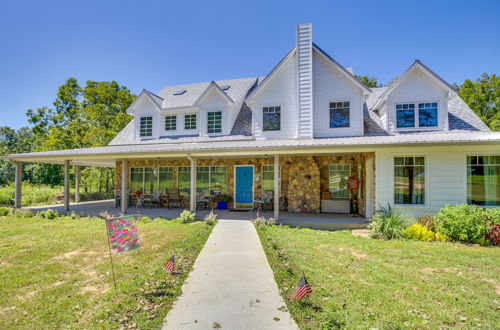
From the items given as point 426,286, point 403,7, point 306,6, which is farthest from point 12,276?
point 403,7

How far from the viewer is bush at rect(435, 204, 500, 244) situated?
6996mm

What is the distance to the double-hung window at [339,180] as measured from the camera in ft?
38.8

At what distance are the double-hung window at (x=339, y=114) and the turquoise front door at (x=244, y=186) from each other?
14.8 ft

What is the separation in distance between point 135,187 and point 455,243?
14.4 m

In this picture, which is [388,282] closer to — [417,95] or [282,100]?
[282,100]

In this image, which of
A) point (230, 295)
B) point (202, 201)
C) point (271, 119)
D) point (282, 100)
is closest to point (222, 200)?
point (202, 201)

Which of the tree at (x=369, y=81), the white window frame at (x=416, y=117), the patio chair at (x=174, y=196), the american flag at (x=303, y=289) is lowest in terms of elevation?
the american flag at (x=303, y=289)

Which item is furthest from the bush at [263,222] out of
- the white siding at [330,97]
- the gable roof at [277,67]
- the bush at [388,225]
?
the gable roof at [277,67]

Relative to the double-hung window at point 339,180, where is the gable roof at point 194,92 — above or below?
above

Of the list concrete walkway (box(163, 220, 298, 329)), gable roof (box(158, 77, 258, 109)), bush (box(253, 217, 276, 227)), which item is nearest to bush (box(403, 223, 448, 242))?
bush (box(253, 217, 276, 227))

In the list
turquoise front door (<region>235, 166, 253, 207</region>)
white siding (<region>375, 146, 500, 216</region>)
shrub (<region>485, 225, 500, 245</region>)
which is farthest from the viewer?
turquoise front door (<region>235, 166, 253, 207</region>)

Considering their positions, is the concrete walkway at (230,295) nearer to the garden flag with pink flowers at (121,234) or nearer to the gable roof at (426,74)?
the garden flag with pink flowers at (121,234)

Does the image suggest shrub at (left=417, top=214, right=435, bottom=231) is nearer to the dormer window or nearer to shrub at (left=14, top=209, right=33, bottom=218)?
the dormer window

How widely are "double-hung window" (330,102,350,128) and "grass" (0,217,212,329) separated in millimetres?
7279
